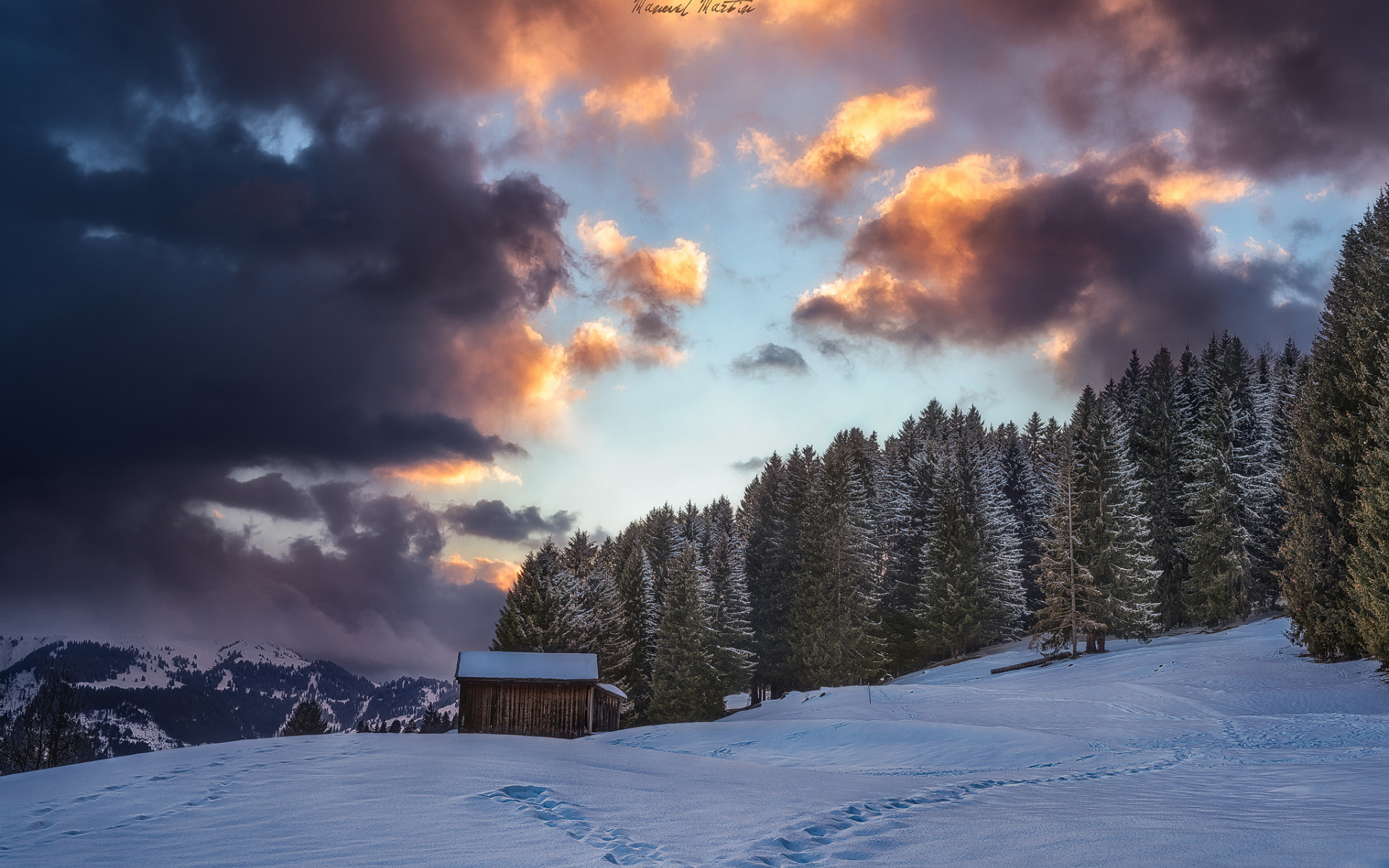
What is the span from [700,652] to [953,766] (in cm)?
2924

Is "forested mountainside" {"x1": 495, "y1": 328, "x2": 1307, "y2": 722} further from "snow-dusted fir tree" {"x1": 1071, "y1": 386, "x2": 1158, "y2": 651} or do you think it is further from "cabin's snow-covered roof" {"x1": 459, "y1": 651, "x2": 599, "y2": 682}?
"cabin's snow-covered roof" {"x1": 459, "y1": 651, "x2": 599, "y2": 682}

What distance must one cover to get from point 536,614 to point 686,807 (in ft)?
132

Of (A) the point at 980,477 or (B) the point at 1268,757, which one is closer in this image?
(B) the point at 1268,757

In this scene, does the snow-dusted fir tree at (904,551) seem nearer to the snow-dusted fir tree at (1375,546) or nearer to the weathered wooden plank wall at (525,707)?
the weathered wooden plank wall at (525,707)

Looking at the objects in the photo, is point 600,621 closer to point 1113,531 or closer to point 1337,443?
point 1113,531

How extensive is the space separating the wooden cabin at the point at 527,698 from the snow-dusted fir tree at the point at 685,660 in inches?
431

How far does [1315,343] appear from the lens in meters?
28.8

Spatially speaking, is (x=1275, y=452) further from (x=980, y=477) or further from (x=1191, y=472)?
(x=980, y=477)

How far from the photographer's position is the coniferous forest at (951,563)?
43938 mm

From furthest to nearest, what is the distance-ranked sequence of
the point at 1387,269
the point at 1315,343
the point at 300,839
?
the point at 1315,343
the point at 1387,269
the point at 300,839

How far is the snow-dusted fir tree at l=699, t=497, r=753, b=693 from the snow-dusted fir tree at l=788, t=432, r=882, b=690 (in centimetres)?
334

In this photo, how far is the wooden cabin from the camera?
33000mm

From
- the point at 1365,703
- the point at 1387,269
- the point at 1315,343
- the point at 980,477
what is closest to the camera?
the point at 1365,703

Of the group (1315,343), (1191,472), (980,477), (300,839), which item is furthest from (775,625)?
(300,839)
